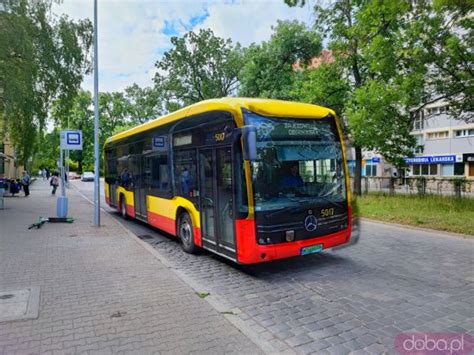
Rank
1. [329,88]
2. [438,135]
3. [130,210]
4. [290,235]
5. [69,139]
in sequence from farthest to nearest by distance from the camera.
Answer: [438,135], [329,88], [130,210], [69,139], [290,235]

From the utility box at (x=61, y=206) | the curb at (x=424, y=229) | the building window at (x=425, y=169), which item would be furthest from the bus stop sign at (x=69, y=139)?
the building window at (x=425, y=169)

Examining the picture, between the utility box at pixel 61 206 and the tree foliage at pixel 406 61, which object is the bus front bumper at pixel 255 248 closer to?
the tree foliage at pixel 406 61

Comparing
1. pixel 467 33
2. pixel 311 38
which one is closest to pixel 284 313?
pixel 467 33

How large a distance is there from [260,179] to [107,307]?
2.79 m

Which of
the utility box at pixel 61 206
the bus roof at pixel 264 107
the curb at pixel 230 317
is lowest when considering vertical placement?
the curb at pixel 230 317

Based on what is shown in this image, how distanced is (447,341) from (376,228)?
741 centimetres

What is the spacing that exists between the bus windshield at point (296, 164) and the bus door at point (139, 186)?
18.6 feet

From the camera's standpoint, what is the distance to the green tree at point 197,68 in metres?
31.4

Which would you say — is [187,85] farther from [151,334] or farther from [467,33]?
[151,334]

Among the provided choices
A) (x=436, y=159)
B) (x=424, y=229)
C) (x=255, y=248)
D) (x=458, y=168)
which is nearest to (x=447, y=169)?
(x=458, y=168)

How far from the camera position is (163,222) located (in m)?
8.90

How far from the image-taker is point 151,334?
379cm

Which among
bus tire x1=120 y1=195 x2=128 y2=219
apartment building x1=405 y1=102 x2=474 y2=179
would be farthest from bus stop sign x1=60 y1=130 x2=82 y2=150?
apartment building x1=405 y1=102 x2=474 y2=179

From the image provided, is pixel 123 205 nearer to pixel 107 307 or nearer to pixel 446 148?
pixel 107 307
